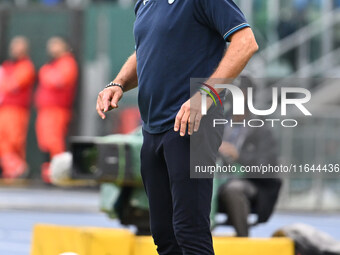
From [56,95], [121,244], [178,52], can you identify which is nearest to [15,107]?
[56,95]

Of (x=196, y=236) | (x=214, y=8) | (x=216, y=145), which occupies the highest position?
(x=214, y=8)

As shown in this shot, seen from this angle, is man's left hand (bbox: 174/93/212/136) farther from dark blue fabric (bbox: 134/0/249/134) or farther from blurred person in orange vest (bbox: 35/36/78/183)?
blurred person in orange vest (bbox: 35/36/78/183)

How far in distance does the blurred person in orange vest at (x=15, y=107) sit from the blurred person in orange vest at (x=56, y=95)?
1.03 feet

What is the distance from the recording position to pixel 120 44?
60.7 feet

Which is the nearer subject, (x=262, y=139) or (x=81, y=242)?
(x=81, y=242)

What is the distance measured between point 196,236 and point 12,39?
16.2 meters

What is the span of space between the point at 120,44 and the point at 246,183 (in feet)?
39.8

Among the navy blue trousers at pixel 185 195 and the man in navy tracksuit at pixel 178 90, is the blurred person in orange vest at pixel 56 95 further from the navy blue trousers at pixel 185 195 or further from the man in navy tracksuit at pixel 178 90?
the navy blue trousers at pixel 185 195

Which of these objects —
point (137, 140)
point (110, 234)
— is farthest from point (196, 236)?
point (137, 140)

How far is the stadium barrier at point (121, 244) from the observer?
17.6ft

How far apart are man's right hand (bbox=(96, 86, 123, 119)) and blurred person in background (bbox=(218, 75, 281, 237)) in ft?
8.44

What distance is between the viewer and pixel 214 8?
3.49m

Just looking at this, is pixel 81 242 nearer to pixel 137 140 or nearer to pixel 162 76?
pixel 137 140

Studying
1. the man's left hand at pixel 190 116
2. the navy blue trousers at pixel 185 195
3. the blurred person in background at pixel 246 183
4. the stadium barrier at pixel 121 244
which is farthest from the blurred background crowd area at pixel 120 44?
the man's left hand at pixel 190 116
